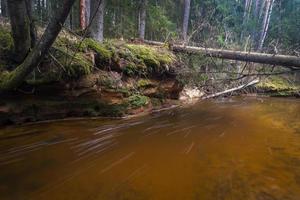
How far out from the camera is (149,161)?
461 cm

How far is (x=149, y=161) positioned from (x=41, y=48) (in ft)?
8.21

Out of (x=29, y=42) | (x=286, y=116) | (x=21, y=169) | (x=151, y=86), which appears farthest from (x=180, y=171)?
(x=286, y=116)

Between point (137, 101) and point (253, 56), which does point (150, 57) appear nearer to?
point (137, 101)

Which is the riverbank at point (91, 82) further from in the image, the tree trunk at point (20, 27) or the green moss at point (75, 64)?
the tree trunk at point (20, 27)

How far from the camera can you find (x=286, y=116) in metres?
9.37

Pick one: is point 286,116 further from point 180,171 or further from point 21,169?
point 21,169

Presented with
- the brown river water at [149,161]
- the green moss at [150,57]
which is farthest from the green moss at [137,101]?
the green moss at [150,57]

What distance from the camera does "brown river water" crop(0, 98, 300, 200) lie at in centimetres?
A: 361

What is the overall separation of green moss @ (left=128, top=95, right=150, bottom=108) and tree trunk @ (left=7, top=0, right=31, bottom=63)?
3.14 meters

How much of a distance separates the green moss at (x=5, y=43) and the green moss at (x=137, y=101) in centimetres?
330

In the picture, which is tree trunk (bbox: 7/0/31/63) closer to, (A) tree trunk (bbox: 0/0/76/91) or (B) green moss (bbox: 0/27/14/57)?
(B) green moss (bbox: 0/27/14/57)

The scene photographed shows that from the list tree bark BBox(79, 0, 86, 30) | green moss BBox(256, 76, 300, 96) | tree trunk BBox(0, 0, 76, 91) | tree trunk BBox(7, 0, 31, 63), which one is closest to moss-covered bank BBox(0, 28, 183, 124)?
tree trunk BBox(7, 0, 31, 63)

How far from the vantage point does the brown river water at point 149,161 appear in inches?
142

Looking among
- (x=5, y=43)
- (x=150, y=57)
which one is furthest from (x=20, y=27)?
(x=150, y=57)
